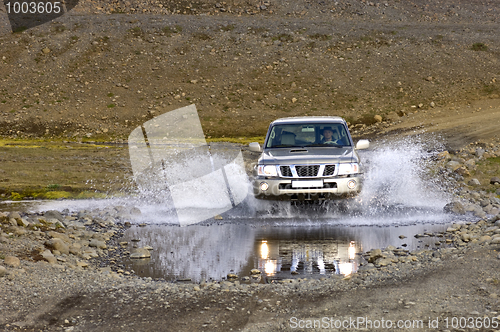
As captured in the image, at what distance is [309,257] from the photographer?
7.61 m

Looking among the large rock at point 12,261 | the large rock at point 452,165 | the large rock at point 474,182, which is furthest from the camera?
the large rock at point 452,165

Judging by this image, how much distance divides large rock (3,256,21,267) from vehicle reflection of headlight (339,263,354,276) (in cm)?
368

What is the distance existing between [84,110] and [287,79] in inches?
451

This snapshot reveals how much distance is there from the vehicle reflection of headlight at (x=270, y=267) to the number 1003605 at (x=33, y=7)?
39273mm

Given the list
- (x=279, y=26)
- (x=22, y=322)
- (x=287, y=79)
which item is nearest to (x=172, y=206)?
(x=22, y=322)

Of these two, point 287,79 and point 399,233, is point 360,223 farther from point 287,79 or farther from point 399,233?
point 287,79

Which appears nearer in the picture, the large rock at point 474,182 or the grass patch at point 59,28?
the large rock at point 474,182

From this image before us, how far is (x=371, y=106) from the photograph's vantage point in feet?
103

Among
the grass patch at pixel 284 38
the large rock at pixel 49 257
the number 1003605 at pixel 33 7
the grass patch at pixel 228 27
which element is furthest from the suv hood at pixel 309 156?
the number 1003605 at pixel 33 7

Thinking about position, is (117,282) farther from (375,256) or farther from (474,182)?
(474,182)

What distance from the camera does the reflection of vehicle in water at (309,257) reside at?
274 inches

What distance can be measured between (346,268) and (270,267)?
0.91 metres

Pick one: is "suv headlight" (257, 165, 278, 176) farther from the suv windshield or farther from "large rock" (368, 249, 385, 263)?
"large rock" (368, 249, 385, 263)

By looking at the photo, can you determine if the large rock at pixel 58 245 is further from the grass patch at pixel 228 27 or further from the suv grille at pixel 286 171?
the grass patch at pixel 228 27
